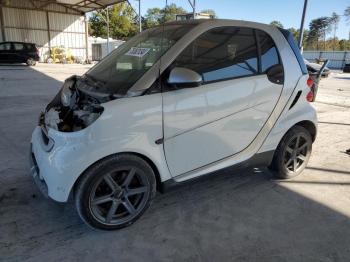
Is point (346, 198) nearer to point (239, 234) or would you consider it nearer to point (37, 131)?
point (239, 234)

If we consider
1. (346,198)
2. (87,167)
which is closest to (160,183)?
(87,167)

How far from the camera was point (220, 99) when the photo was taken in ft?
9.38

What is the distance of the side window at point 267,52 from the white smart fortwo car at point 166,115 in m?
0.01

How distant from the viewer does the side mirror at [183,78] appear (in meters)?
2.55

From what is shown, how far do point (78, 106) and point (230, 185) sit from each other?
74.3 inches

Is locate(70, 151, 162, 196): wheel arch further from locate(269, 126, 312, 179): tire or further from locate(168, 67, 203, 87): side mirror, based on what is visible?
locate(269, 126, 312, 179): tire

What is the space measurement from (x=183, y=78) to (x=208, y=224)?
1.32 metres

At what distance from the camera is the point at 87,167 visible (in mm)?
2393

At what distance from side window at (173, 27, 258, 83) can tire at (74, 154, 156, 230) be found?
942mm

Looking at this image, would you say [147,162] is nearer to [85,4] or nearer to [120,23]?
[85,4]

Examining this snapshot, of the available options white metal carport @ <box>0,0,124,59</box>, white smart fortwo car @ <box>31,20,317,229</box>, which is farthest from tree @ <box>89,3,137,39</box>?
white smart fortwo car @ <box>31,20,317,229</box>

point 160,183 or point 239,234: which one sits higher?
point 160,183

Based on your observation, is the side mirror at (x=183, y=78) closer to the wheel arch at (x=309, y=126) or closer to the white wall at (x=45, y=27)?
the wheel arch at (x=309, y=126)

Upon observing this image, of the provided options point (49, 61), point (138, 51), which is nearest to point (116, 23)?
point (49, 61)
